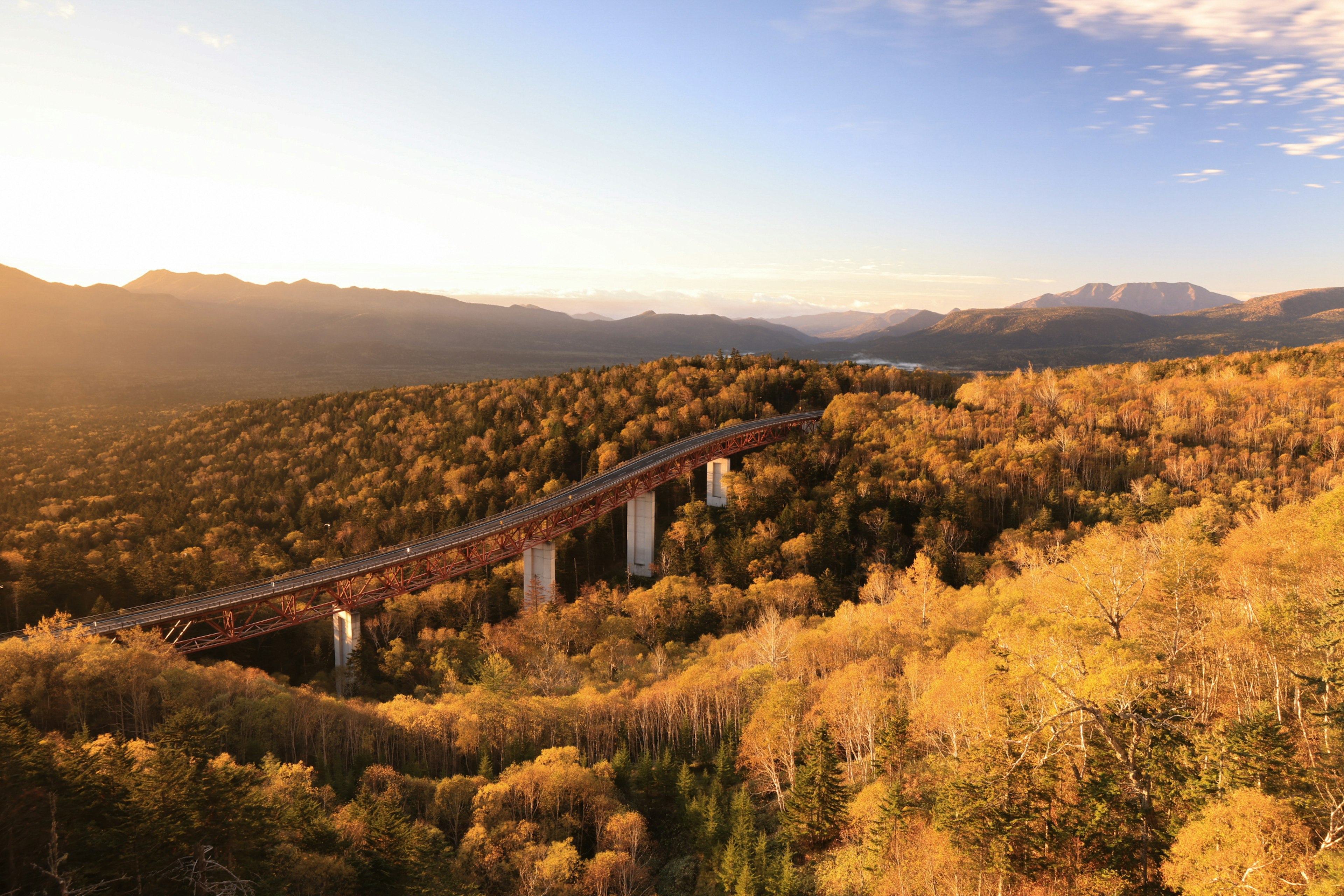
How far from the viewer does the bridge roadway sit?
55250 millimetres

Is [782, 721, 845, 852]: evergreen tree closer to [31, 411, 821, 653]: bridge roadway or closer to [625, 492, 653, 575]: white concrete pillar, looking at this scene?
[31, 411, 821, 653]: bridge roadway

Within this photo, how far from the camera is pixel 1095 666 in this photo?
22891 millimetres

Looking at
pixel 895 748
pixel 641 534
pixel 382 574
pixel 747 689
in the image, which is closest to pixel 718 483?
pixel 641 534

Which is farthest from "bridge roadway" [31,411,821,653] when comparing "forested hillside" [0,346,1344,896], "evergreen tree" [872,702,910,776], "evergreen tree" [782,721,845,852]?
"evergreen tree" [872,702,910,776]

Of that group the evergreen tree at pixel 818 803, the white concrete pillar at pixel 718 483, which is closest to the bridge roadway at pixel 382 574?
the white concrete pillar at pixel 718 483

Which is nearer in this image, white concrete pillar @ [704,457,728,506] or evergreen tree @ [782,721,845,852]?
evergreen tree @ [782,721,845,852]

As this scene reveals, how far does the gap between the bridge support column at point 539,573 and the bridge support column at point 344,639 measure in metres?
18.3

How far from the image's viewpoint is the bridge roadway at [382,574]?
55.2 m

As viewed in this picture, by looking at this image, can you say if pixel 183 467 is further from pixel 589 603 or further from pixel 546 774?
pixel 546 774

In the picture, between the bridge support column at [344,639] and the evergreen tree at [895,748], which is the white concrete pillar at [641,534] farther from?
the evergreen tree at [895,748]

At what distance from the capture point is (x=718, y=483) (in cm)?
9962

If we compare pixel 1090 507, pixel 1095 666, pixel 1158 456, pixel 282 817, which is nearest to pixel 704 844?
pixel 282 817

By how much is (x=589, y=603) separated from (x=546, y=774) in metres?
34.7

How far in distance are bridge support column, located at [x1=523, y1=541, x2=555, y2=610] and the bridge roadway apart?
1.36m
